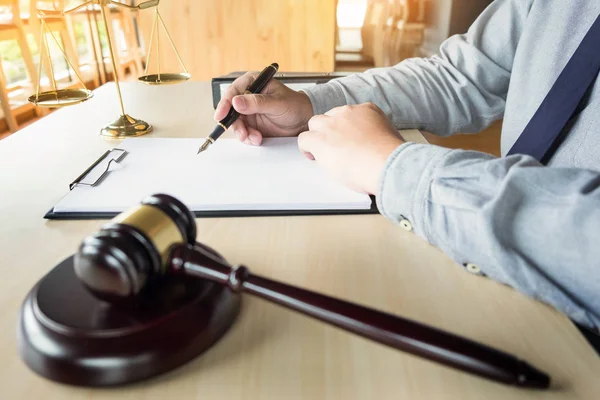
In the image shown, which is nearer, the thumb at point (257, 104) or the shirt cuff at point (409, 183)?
the shirt cuff at point (409, 183)

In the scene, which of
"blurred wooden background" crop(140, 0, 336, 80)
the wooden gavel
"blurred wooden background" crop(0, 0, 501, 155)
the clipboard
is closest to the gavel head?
the wooden gavel

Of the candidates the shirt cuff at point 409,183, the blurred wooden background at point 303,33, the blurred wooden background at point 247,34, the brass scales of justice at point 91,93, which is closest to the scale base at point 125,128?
the brass scales of justice at point 91,93

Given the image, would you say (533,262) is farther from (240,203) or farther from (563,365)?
(240,203)

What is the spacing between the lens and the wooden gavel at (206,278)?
26 centimetres

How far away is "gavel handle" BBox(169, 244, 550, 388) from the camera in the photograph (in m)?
0.26

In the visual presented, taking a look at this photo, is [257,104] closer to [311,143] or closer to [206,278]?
[311,143]

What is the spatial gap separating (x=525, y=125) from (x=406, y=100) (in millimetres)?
201

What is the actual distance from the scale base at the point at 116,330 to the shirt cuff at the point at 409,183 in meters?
0.22

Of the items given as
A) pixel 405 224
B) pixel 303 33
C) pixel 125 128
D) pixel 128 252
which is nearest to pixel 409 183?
pixel 405 224

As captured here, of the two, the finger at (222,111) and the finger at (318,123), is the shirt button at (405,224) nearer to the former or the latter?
the finger at (318,123)

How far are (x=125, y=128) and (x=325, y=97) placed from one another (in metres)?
0.35

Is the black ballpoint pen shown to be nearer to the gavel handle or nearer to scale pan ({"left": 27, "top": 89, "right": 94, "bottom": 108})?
scale pan ({"left": 27, "top": 89, "right": 94, "bottom": 108})

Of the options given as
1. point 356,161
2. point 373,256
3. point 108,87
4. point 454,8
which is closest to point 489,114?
point 356,161

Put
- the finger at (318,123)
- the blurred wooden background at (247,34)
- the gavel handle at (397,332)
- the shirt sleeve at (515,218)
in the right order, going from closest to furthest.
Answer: the gavel handle at (397,332) → the shirt sleeve at (515,218) → the finger at (318,123) → the blurred wooden background at (247,34)
